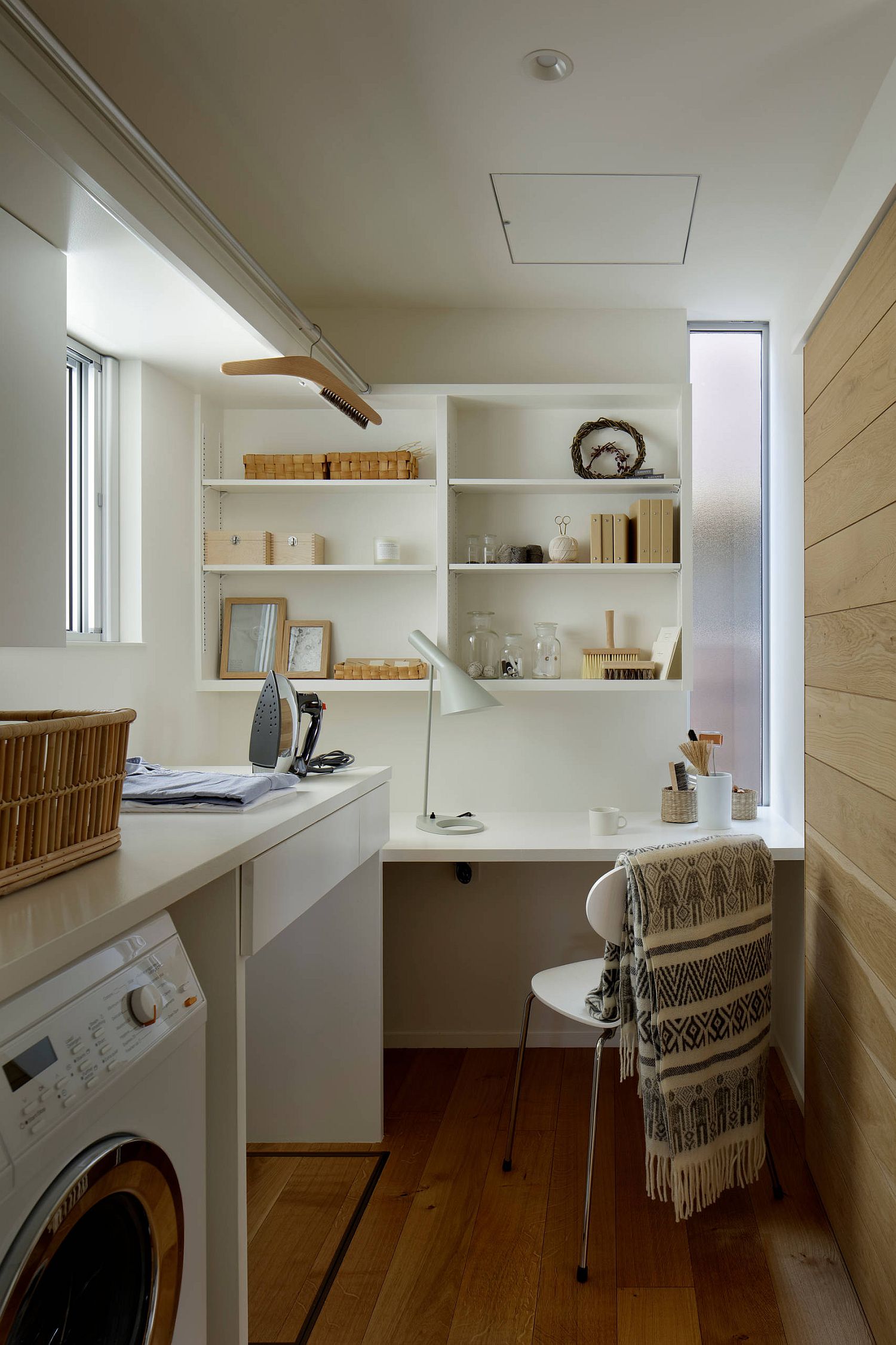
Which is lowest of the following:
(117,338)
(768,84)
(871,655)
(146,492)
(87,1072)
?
(87,1072)

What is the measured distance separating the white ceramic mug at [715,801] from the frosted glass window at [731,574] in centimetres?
42

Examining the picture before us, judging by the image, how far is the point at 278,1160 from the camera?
8.04 ft

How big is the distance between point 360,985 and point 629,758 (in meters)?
1.23

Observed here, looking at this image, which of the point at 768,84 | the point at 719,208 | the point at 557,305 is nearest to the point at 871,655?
the point at 768,84

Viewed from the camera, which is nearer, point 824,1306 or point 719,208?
point 824,1306

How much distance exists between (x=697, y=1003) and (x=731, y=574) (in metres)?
1.76

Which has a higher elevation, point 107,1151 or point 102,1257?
point 107,1151

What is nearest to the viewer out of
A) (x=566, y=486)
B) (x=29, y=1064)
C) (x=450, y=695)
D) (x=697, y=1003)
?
Answer: (x=29, y=1064)

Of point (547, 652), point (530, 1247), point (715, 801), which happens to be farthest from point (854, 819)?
point (547, 652)

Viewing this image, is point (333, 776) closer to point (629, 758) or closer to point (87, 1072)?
point (629, 758)

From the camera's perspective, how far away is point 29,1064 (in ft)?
Answer: 2.83

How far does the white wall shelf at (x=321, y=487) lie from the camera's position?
296 centimetres

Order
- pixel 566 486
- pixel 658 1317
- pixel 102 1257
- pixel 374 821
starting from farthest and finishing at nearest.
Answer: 1. pixel 566 486
2. pixel 374 821
3. pixel 658 1317
4. pixel 102 1257

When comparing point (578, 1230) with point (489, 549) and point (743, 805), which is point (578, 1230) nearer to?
point (743, 805)
